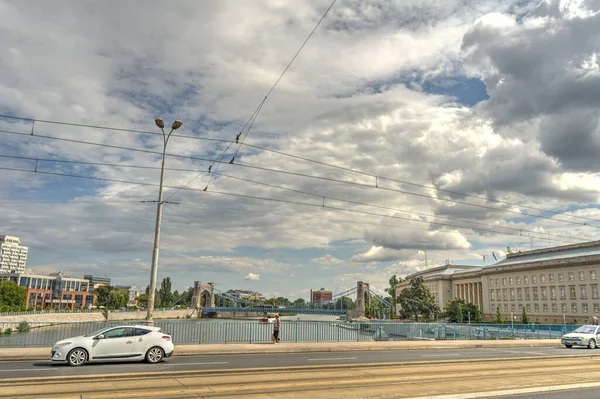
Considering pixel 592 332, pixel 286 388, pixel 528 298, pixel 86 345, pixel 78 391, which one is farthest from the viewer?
pixel 528 298

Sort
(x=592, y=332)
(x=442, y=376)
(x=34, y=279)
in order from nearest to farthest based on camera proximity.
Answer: (x=442, y=376), (x=592, y=332), (x=34, y=279)

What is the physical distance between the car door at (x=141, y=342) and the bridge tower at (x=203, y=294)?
159277mm

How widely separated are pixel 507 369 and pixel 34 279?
204540 mm

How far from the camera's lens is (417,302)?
12019cm

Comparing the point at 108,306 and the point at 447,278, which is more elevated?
the point at 447,278

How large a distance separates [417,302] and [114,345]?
11128 cm

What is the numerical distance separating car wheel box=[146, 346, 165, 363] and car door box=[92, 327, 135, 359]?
73 cm

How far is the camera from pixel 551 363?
21.2 meters

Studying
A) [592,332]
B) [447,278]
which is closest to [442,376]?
[592,332]

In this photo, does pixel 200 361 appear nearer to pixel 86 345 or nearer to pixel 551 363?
pixel 86 345

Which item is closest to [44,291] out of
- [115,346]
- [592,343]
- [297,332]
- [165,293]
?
[165,293]

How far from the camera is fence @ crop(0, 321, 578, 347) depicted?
28.3 metres

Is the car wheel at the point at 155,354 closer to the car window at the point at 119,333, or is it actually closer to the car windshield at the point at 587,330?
the car window at the point at 119,333

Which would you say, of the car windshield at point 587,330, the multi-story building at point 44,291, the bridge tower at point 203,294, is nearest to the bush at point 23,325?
the car windshield at point 587,330
